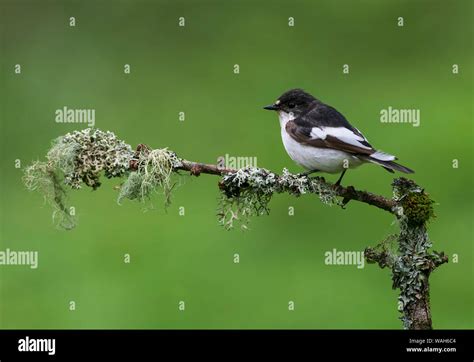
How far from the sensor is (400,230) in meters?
7.17

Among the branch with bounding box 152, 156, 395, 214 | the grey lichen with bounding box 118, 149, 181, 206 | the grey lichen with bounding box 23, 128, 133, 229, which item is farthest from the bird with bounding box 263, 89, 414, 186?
the grey lichen with bounding box 23, 128, 133, 229

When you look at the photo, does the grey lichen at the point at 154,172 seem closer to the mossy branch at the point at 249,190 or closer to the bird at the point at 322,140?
the mossy branch at the point at 249,190

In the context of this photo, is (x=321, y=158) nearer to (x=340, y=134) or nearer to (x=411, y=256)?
(x=340, y=134)

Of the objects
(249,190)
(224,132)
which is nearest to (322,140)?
(249,190)

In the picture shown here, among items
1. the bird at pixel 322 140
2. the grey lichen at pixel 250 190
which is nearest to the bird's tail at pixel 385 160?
the bird at pixel 322 140

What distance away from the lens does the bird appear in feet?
28.7

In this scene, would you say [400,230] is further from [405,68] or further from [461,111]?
[405,68]

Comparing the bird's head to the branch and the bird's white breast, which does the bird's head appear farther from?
the branch

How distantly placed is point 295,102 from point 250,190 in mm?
2639

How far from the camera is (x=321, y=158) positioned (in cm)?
902

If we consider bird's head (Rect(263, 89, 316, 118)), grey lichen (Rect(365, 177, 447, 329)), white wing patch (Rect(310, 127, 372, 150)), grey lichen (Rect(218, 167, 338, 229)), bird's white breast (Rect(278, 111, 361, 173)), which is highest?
bird's head (Rect(263, 89, 316, 118))

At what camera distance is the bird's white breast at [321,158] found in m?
8.91

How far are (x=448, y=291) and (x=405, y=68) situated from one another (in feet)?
28.3

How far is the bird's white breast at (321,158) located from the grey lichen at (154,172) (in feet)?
6.43
